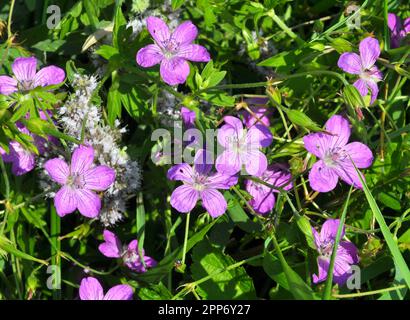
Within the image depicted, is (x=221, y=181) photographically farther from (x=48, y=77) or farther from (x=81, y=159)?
(x=48, y=77)

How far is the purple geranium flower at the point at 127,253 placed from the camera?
5.11ft

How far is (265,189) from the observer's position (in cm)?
155

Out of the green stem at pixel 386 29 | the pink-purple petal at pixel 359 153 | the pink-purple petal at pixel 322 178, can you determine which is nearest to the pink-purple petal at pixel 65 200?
the pink-purple petal at pixel 322 178

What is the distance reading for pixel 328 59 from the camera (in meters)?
1.63

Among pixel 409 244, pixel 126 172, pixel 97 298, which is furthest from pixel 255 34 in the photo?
pixel 97 298

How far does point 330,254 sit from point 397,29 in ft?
2.18

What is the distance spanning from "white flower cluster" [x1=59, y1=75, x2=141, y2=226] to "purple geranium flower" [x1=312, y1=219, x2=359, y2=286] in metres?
0.47

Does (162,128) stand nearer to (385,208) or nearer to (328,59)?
(328,59)

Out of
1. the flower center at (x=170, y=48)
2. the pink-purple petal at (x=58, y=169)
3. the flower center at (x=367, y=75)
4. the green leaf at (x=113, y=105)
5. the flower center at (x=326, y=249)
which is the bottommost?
the flower center at (x=326, y=249)

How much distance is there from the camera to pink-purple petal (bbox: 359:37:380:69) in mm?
1502

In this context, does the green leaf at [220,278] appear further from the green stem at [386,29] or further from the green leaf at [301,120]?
the green stem at [386,29]

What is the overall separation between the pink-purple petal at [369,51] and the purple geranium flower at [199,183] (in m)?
0.43

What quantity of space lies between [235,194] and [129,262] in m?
0.32

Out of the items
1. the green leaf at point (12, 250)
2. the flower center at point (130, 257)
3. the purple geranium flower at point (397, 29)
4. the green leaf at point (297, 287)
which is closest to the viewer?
the green leaf at point (297, 287)
